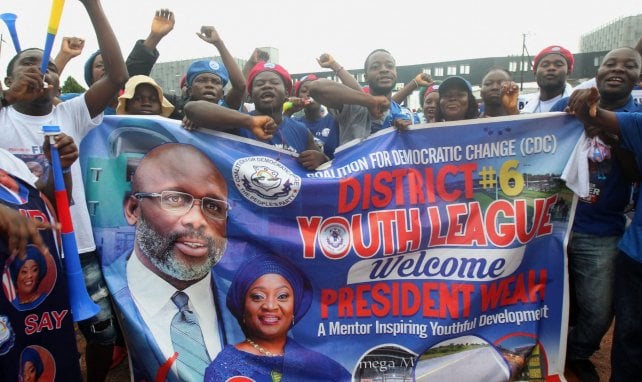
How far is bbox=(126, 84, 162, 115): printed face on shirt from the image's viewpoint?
3.61m

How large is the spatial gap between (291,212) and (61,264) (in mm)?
1338

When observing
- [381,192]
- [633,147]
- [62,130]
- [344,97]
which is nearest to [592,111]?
[633,147]

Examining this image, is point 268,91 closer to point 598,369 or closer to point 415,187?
point 415,187

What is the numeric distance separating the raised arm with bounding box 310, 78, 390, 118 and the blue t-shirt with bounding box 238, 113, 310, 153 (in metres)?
0.28

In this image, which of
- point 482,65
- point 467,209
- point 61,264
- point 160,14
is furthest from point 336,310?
point 482,65

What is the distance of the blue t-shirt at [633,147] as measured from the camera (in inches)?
112

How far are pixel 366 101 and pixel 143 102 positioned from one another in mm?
1644

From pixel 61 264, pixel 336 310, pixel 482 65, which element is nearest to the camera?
pixel 61 264

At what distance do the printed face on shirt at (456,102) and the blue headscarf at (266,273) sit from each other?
178 centimetres

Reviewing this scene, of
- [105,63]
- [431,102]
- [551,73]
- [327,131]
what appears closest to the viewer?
[105,63]

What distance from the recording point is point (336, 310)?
3072mm

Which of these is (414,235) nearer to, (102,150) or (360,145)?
(360,145)

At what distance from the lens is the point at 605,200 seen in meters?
3.17

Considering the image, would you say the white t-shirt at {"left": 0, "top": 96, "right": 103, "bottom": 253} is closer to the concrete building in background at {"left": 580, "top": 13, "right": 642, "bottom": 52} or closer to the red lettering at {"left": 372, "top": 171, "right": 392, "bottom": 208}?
the red lettering at {"left": 372, "top": 171, "right": 392, "bottom": 208}
